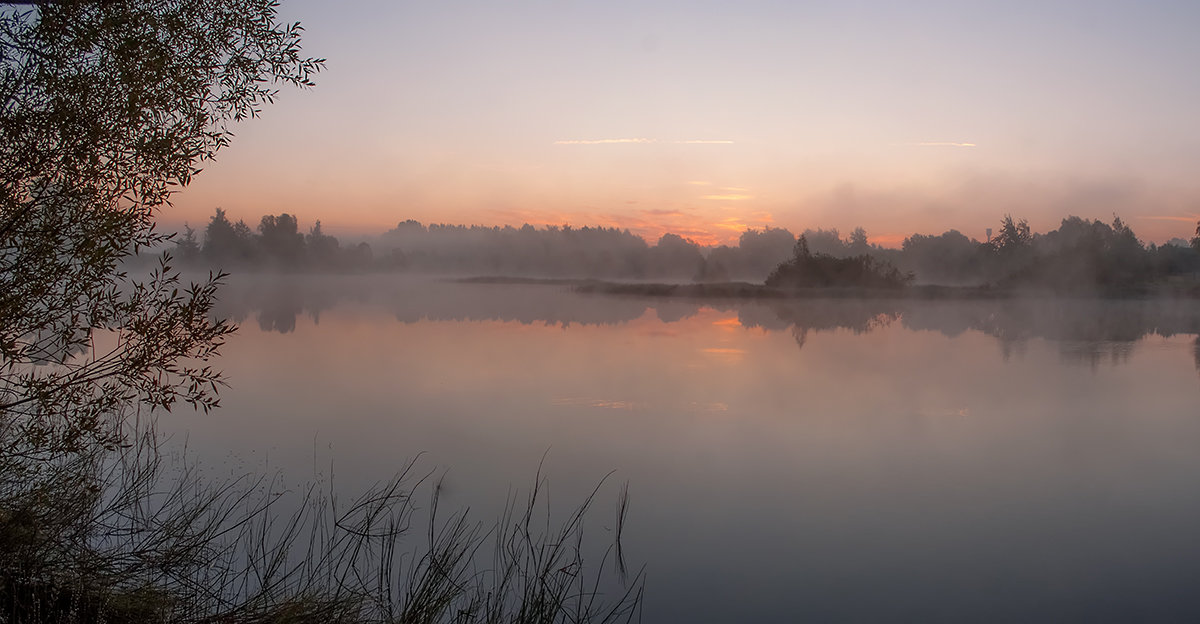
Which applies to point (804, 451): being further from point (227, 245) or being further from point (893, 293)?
point (227, 245)

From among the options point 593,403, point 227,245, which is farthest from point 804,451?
point 227,245

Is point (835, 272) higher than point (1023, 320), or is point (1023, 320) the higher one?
point (835, 272)

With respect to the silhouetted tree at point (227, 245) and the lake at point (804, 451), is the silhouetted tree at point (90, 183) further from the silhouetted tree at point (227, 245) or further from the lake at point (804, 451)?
the silhouetted tree at point (227, 245)

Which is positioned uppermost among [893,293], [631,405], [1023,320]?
[893,293]

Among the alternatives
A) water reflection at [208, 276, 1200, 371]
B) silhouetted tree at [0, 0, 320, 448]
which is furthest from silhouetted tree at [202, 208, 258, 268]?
silhouetted tree at [0, 0, 320, 448]

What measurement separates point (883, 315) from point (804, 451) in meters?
21.7

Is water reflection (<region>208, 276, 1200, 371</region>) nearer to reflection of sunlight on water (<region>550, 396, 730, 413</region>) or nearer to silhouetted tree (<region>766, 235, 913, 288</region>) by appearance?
silhouetted tree (<region>766, 235, 913, 288</region>)

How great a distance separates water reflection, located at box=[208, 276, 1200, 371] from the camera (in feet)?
69.5

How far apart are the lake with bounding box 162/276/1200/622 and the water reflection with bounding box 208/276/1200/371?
5.88 ft

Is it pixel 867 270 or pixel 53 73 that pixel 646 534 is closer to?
pixel 53 73

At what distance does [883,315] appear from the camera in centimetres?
2919

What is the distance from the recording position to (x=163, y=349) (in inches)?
169

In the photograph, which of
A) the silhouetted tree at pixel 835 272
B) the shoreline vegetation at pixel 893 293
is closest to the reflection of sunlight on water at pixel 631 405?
the shoreline vegetation at pixel 893 293

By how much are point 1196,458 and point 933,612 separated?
18.8 feet
